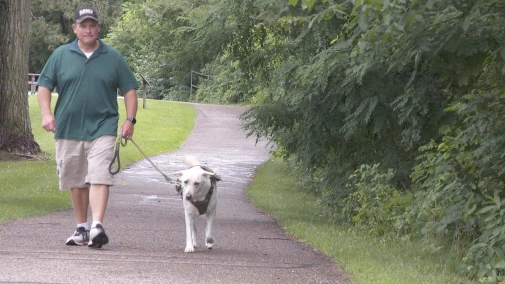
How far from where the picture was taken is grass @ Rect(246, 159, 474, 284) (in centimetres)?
883

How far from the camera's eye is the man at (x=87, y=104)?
9586mm

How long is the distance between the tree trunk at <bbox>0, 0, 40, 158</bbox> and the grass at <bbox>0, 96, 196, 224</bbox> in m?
0.76

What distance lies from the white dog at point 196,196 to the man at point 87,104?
741 millimetres

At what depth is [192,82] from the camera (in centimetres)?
6400

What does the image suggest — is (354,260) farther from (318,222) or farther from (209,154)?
(209,154)

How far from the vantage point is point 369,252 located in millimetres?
10625

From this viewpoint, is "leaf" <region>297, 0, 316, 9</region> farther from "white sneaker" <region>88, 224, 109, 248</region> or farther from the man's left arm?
"white sneaker" <region>88, 224, 109, 248</region>

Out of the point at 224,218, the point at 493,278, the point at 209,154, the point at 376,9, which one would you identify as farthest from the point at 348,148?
the point at 209,154

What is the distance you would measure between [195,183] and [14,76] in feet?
44.1

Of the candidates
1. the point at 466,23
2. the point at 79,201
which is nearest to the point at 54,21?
the point at 79,201

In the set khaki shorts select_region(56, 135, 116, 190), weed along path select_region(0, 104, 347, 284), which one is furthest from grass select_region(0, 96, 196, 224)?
khaki shorts select_region(56, 135, 116, 190)

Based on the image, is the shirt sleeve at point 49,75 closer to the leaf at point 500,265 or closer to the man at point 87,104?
the man at point 87,104

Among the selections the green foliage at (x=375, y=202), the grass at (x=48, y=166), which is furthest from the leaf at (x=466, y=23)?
the grass at (x=48, y=166)

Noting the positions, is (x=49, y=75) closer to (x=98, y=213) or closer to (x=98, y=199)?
(x=98, y=199)
